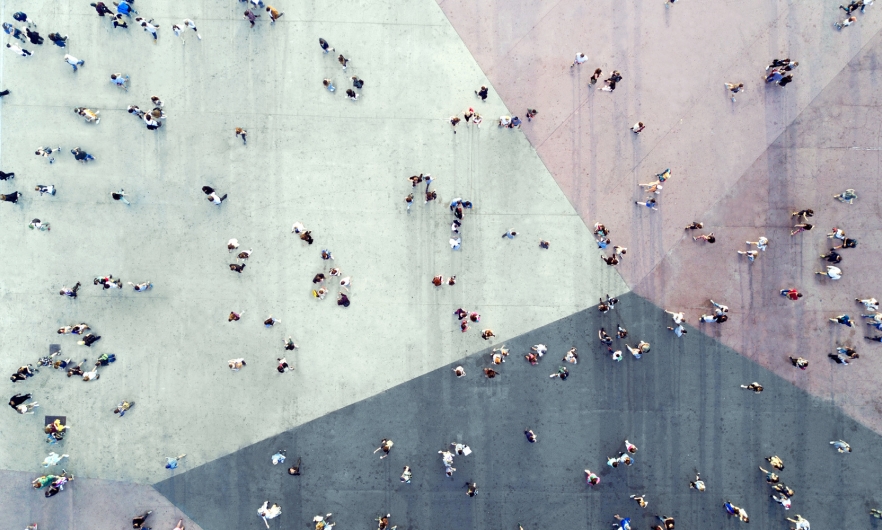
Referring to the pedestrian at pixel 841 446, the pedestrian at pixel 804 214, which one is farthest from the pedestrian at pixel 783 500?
the pedestrian at pixel 804 214

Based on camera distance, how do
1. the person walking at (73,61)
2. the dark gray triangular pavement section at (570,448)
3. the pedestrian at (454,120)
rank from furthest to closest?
the dark gray triangular pavement section at (570,448)
the pedestrian at (454,120)
the person walking at (73,61)

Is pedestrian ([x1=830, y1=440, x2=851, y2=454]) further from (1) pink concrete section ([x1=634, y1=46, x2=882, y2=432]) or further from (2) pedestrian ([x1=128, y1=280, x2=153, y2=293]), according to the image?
(2) pedestrian ([x1=128, y1=280, x2=153, y2=293])

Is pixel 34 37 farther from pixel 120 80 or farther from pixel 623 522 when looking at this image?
pixel 623 522

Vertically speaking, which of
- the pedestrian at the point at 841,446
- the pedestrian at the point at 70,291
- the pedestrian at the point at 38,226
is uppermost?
the pedestrian at the point at 38,226

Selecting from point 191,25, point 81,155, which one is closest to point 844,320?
point 191,25

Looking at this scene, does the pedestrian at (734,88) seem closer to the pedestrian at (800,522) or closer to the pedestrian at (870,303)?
the pedestrian at (870,303)

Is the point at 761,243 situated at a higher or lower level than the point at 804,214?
lower

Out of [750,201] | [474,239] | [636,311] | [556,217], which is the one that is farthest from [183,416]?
[750,201]

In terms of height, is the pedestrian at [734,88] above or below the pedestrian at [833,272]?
above
